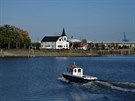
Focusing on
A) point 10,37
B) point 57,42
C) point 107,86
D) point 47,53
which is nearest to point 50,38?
point 57,42

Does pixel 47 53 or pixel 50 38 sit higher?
pixel 50 38

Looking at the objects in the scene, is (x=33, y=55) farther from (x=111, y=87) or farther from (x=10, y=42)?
(x=111, y=87)

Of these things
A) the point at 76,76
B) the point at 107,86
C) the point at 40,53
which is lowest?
the point at 107,86

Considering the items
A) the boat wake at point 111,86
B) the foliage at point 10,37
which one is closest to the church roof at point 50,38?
the foliage at point 10,37

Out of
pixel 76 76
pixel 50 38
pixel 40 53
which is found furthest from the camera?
pixel 50 38

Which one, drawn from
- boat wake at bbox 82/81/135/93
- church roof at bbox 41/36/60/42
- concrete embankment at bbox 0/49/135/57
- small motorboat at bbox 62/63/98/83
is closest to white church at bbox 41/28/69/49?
church roof at bbox 41/36/60/42

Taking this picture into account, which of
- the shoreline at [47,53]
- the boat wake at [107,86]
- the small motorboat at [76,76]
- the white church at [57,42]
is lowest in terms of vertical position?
the boat wake at [107,86]

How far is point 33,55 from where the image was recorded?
149250mm

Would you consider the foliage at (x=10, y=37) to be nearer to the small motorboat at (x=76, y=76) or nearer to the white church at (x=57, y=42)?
the white church at (x=57, y=42)

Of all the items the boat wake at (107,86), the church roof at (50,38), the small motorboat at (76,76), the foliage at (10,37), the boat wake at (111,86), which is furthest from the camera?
the church roof at (50,38)

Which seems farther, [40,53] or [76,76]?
[40,53]

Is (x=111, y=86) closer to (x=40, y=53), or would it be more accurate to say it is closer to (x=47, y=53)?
(x=40, y=53)

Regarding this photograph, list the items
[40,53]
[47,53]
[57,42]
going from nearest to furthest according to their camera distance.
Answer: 1. [40,53]
2. [47,53]
3. [57,42]

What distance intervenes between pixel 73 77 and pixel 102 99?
15.8 m
